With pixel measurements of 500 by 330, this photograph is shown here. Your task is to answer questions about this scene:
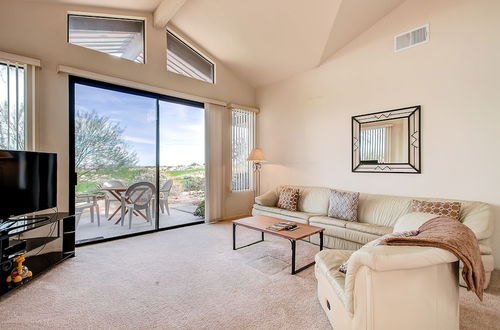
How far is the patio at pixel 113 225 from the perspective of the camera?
3.74 meters

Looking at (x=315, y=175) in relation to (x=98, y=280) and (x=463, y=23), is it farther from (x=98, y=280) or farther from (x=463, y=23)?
(x=98, y=280)

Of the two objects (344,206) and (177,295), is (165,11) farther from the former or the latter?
(344,206)

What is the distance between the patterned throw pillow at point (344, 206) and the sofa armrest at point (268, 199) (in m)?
1.21

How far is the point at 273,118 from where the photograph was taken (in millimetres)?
5488

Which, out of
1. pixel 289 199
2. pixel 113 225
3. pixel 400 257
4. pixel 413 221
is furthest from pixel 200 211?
pixel 400 257

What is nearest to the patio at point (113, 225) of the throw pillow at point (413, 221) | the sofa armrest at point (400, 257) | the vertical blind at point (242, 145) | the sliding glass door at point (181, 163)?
the sliding glass door at point (181, 163)

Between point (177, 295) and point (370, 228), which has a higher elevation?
point (370, 228)

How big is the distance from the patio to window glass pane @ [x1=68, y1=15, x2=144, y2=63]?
2440 millimetres

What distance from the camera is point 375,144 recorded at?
3.81m

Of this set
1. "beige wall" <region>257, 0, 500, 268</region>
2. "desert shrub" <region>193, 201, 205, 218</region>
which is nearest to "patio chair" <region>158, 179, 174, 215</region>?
"desert shrub" <region>193, 201, 205, 218</region>

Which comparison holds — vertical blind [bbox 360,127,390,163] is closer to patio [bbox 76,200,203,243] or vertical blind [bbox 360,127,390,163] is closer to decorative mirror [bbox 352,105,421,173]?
decorative mirror [bbox 352,105,421,173]

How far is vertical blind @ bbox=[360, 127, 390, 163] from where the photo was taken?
3693 millimetres

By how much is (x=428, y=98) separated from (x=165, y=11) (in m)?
4.13

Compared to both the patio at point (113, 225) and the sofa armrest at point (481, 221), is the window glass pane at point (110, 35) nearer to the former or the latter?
the patio at point (113, 225)
